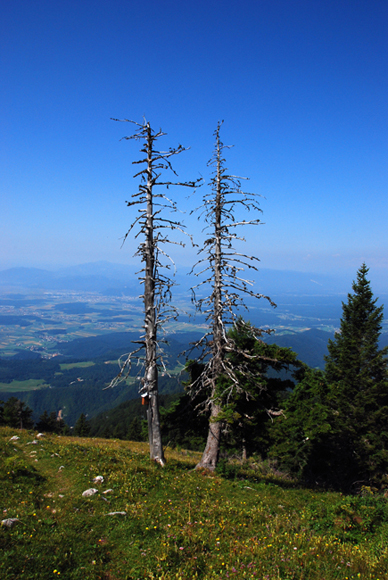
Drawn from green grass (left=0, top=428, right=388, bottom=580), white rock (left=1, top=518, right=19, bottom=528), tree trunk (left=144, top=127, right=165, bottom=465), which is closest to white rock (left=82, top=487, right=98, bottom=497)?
green grass (left=0, top=428, right=388, bottom=580)

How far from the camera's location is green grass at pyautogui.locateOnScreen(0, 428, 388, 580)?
5.78 m

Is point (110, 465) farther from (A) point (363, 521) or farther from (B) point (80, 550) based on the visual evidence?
(A) point (363, 521)

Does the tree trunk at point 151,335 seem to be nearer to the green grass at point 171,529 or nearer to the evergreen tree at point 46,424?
the green grass at point 171,529

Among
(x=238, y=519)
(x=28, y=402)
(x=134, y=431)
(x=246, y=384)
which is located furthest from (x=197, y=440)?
Result: (x=28, y=402)

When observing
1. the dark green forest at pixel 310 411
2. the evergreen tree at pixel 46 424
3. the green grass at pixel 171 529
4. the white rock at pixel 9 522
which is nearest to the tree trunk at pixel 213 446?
the dark green forest at pixel 310 411

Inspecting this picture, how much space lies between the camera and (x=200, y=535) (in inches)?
281

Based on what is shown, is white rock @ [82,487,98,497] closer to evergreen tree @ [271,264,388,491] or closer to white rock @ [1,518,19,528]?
white rock @ [1,518,19,528]

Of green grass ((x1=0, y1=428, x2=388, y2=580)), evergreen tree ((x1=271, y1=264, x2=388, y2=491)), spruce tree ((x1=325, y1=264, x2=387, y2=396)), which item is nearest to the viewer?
green grass ((x1=0, y1=428, x2=388, y2=580))

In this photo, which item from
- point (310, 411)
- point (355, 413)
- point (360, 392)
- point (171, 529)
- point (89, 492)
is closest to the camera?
point (171, 529)

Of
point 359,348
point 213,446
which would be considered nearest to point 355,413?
point 359,348

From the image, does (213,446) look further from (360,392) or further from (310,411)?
(360,392)

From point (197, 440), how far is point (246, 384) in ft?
25.5

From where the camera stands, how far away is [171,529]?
23.9 ft

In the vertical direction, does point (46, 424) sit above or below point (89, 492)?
below
